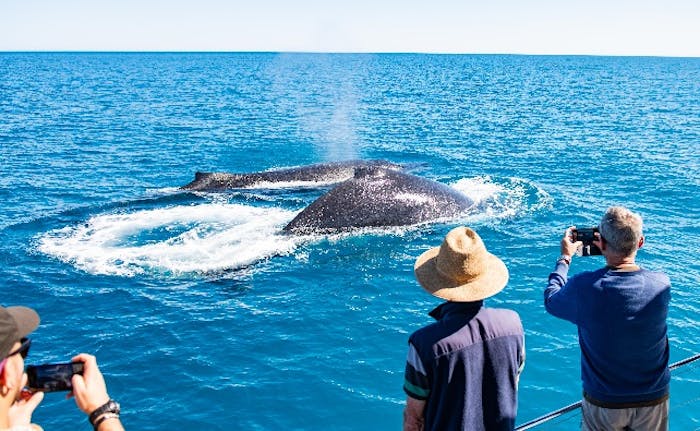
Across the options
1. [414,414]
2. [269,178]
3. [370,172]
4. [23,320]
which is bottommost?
[269,178]

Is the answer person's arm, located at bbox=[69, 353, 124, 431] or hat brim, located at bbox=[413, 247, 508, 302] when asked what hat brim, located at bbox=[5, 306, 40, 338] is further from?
hat brim, located at bbox=[413, 247, 508, 302]

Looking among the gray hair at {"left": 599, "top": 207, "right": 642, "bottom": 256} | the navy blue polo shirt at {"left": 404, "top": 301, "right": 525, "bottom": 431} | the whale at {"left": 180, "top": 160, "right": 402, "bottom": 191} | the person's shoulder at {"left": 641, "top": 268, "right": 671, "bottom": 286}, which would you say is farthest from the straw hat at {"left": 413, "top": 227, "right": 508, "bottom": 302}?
the whale at {"left": 180, "top": 160, "right": 402, "bottom": 191}

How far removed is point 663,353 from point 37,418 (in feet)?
30.9

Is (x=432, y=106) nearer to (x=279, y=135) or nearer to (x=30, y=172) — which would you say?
(x=279, y=135)

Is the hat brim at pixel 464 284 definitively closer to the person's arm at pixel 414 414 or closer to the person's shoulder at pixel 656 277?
the person's arm at pixel 414 414

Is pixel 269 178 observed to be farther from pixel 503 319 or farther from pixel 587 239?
pixel 503 319

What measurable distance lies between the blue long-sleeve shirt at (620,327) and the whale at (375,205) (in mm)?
13320

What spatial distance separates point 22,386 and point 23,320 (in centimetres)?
37

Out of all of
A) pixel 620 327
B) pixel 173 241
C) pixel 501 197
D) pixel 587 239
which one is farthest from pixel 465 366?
pixel 501 197

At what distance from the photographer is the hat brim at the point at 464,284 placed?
4.61 metres

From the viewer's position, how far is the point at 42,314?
14.3 metres

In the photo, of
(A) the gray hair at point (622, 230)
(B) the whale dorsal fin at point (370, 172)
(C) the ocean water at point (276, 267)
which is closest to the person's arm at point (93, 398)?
(A) the gray hair at point (622, 230)

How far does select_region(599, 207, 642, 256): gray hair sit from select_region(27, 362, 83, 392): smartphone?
4065mm

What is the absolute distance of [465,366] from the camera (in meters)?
4.47
